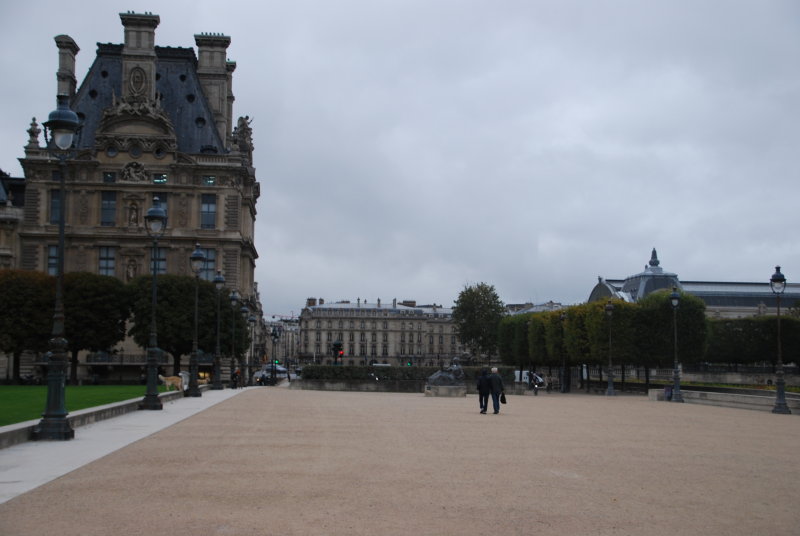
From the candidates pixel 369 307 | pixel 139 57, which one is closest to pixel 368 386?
pixel 139 57

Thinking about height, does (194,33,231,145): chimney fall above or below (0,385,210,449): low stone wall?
above

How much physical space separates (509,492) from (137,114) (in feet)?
229

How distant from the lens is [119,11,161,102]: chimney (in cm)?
7562

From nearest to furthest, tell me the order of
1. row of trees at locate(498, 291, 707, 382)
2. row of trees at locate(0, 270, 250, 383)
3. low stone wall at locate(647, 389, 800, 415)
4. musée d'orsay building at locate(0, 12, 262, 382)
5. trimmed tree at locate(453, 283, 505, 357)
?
low stone wall at locate(647, 389, 800, 415) → row of trees at locate(0, 270, 250, 383) → row of trees at locate(498, 291, 707, 382) → musée d'orsay building at locate(0, 12, 262, 382) → trimmed tree at locate(453, 283, 505, 357)

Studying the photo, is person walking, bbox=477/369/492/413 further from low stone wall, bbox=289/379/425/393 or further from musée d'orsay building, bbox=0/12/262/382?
musée d'orsay building, bbox=0/12/262/382

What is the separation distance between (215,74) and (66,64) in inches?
535

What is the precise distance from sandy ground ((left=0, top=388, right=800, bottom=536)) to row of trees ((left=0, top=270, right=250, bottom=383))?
43900 millimetres

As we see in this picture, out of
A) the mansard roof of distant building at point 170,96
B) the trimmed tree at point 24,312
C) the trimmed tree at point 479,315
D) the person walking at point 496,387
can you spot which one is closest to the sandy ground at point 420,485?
the person walking at point 496,387

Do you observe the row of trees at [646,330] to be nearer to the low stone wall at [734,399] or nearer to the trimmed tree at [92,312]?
the low stone wall at [734,399]

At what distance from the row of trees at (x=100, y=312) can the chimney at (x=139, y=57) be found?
19808 mm

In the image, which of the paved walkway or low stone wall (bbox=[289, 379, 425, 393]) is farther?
low stone wall (bbox=[289, 379, 425, 393])

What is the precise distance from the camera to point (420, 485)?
1106 cm

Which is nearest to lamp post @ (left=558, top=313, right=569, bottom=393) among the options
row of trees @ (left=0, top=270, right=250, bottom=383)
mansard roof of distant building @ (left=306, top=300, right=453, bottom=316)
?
row of trees @ (left=0, top=270, right=250, bottom=383)

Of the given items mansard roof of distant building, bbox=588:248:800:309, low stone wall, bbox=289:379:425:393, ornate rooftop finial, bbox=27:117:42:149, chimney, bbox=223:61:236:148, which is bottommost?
low stone wall, bbox=289:379:425:393
